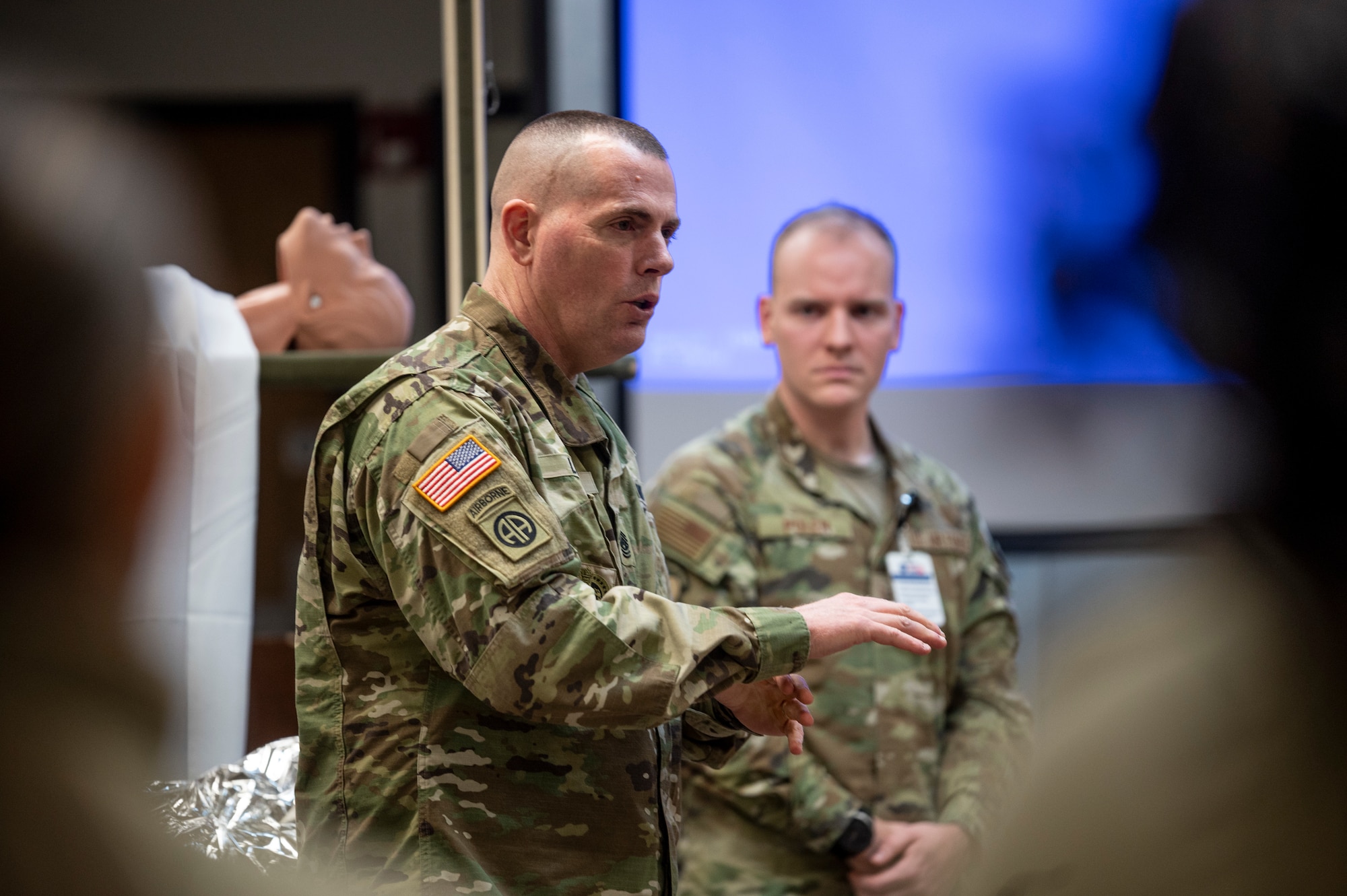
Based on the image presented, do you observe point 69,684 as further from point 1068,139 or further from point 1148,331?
point 1068,139

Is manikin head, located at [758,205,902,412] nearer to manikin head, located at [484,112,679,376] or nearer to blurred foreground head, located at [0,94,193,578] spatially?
manikin head, located at [484,112,679,376]

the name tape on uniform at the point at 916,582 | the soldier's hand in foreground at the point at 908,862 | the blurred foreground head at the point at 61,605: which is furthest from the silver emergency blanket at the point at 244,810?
the name tape on uniform at the point at 916,582

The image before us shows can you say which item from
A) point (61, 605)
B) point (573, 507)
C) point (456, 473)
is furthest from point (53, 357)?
point (573, 507)

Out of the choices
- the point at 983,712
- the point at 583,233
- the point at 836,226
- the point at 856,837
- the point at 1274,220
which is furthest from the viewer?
the point at 836,226

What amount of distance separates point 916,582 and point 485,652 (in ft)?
3.76

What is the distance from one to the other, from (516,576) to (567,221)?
449mm

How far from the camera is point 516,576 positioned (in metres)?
1.08

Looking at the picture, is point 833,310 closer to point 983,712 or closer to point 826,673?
point 826,673

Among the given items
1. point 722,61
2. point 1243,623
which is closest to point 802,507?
point 722,61

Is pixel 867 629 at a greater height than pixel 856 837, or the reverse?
pixel 867 629

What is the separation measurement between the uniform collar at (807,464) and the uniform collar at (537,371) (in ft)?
2.68

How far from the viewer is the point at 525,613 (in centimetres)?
108

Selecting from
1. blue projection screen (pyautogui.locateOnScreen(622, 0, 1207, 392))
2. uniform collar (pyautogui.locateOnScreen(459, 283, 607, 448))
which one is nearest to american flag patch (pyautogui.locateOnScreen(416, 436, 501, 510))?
uniform collar (pyautogui.locateOnScreen(459, 283, 607, 448))

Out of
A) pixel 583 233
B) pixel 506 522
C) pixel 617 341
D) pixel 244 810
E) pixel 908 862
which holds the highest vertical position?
pixel 583 233
